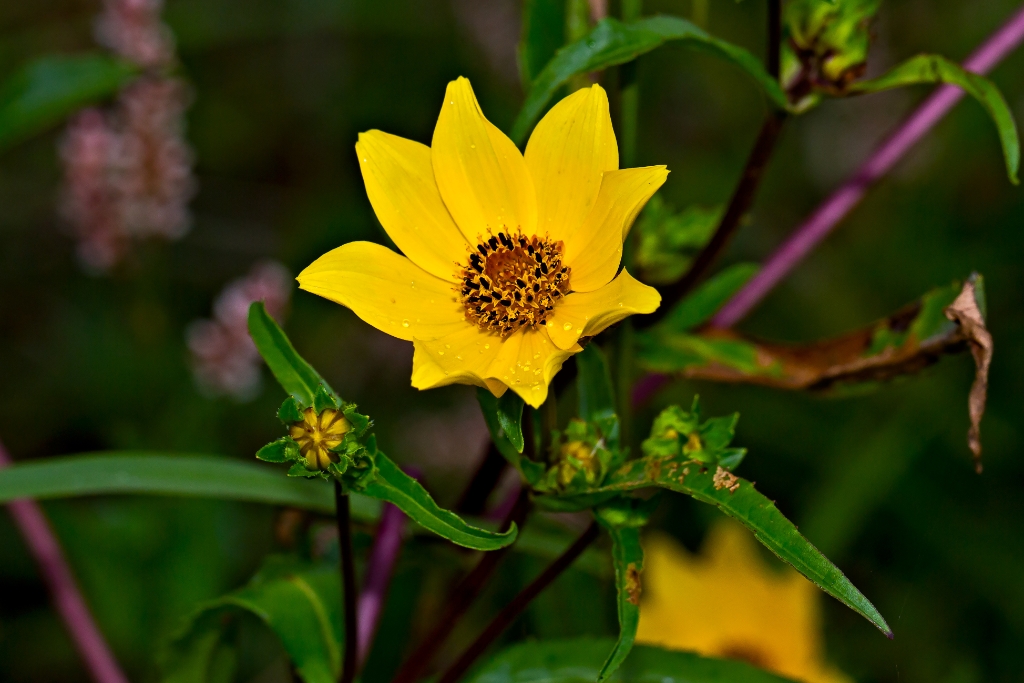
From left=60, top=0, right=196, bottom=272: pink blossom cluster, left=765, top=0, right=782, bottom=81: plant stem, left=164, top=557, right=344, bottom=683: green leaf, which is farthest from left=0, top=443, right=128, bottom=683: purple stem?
left=765, top=0, right=782, bottom=81: plant stem

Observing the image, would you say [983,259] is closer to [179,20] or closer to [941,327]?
[941,327]

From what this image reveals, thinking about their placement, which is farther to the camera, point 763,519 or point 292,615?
point 292,615

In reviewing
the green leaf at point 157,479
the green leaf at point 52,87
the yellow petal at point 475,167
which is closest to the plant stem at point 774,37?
the yellow petal at point 475,167

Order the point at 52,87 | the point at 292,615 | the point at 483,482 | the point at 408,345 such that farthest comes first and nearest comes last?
the point at 408,345
the point at 52,87
the point at 483,482
the point at 292,615

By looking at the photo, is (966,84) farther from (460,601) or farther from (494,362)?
(460,601)

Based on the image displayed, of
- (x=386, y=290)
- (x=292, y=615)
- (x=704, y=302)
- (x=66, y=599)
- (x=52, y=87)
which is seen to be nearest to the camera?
(x=386, y=290)

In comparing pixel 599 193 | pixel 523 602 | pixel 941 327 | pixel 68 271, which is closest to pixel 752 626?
pixel 941 327

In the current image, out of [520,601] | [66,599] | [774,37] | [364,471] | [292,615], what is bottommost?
[66,599]

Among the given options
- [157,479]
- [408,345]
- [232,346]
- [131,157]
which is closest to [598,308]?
[157,479]
